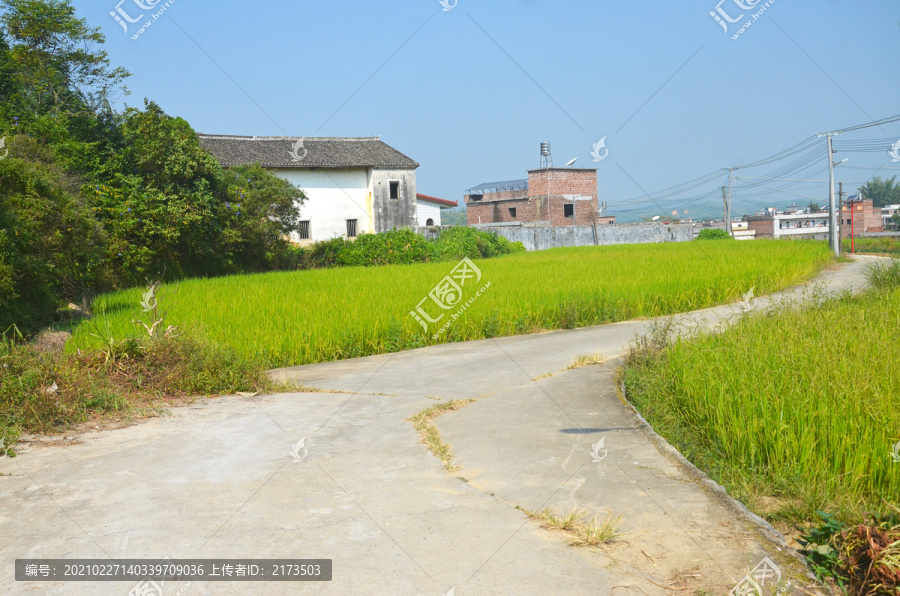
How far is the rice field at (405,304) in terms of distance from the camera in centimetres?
962

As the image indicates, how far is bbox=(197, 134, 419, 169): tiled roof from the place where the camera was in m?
30.5

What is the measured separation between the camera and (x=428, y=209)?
136 feet

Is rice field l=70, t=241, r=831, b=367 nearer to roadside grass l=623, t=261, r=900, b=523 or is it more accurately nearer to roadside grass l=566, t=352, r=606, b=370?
roadside grass l=566, t=352, r=606, b=370

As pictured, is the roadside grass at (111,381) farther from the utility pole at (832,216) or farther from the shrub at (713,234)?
the shrub at (713,234)

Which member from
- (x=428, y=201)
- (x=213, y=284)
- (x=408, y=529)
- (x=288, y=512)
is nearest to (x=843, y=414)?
(x=408, y=529)

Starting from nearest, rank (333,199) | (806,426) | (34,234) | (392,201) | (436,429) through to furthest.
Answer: (806,426) < (436,429) < (34,234) < (333,199) < (392,201)

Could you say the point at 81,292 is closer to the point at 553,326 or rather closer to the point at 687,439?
the point at 553,326

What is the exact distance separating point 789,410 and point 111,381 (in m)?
5.53

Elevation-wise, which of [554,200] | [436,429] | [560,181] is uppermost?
[560,181]

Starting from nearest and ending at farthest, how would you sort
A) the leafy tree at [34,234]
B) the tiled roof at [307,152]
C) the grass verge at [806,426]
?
the grass verge at [806,426] → the leafy tree at [34,234] → the tiled roof at [307,152]

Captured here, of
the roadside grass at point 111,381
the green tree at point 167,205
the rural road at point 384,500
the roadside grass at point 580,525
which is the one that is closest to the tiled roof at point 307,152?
the green tree at point 167,205

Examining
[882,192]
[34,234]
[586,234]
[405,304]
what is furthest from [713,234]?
[882,192]

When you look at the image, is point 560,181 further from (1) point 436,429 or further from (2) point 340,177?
(1) point 436,429
